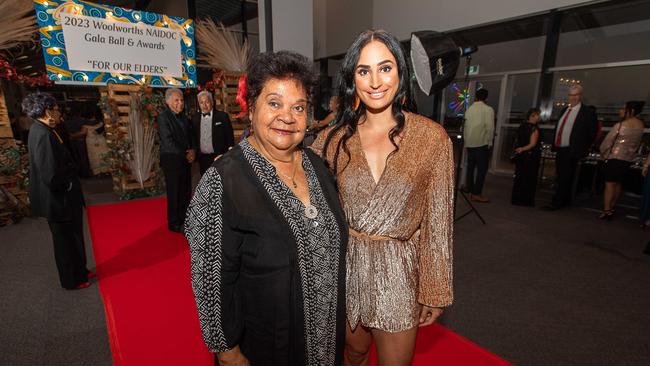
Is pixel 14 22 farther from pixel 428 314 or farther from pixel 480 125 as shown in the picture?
pixel 480 125

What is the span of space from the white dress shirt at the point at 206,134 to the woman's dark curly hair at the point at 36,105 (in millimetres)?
2173

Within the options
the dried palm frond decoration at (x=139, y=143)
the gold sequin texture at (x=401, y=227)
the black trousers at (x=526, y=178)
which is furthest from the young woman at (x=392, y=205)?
the dried palm frond decoration at (x=139, y=143)

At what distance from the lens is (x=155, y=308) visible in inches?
105

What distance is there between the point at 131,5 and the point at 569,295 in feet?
41.0

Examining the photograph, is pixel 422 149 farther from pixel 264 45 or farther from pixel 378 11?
pixel 378 11

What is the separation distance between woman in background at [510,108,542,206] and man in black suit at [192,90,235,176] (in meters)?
4.73

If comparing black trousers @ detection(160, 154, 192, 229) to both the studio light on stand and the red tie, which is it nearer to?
the studio light on stand

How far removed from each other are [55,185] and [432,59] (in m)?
3.07

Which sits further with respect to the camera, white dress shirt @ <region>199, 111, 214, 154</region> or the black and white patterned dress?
white dress shirt @ <region>199, 111, 214, 154</region>

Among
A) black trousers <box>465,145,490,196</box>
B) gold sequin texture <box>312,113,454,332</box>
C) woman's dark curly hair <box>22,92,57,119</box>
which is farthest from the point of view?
black trousers <box>465,145,490,196</box>

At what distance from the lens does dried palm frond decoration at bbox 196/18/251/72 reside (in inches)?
249

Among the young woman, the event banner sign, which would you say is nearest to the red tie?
the young woman

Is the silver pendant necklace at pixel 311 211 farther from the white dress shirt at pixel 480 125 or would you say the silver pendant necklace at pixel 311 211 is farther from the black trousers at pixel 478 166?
the black trousers at pixel 478 166

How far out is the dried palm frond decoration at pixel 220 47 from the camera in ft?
20.7
